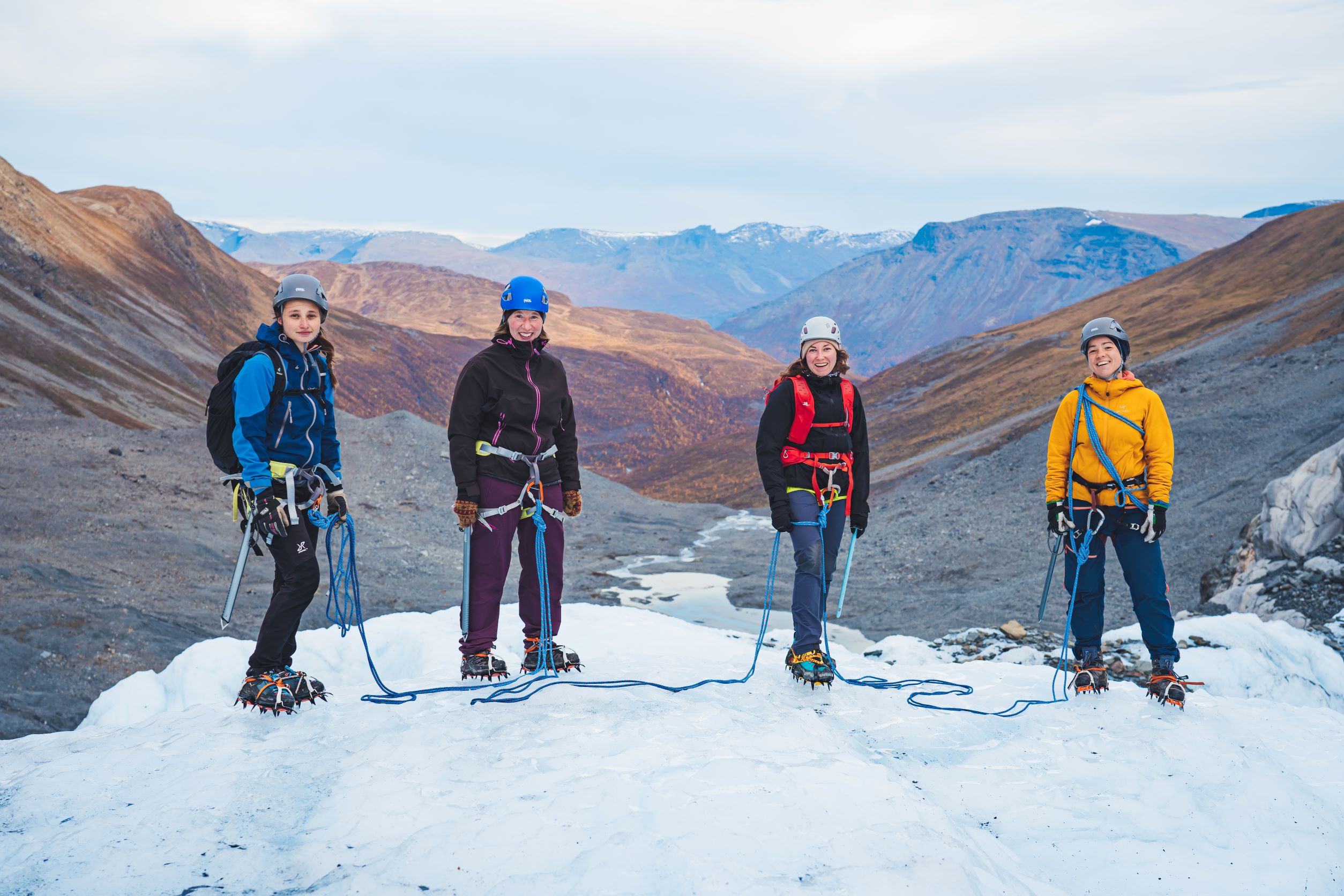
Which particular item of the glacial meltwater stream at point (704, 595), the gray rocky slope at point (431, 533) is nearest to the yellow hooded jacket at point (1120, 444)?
the gray rocky slope at point (431, 533)

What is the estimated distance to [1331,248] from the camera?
57875 mm

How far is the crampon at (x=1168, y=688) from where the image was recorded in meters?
6.46

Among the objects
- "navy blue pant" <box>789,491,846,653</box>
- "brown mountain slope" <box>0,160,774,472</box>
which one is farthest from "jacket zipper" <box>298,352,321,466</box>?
"brown mountain slope" <box>0,160,774,472</box>

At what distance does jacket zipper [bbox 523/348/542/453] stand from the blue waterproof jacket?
1465 mm

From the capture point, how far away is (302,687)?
5.96 m

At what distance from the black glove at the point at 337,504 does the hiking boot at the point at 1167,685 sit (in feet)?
21.5

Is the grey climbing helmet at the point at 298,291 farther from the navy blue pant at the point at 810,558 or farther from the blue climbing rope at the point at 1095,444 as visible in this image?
the blue climbing rope at the point at 1095,444

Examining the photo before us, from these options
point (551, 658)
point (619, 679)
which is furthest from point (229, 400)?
point (619, 679)

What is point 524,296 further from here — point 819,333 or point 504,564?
→ point 819,333

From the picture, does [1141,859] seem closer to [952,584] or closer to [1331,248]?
[952,584]

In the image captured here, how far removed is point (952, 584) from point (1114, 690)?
13728mm

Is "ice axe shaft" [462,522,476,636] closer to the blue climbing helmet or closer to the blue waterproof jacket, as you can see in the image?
the blue waterproof jacket

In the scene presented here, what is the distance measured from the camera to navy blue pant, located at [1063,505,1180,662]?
6586 mm

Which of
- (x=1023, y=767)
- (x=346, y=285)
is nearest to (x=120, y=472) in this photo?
(x=1023, y=767)
